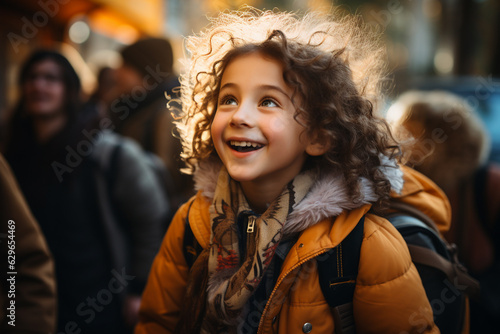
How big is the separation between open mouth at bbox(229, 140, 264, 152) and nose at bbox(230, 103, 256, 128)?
0.07 metres

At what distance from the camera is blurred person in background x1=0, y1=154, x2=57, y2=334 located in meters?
1.60

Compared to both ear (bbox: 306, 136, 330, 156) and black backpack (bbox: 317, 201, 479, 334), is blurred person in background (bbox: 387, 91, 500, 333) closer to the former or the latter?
black backpack (bbox: 317, 201, 479, 334)

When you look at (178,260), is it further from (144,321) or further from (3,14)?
(3,14)

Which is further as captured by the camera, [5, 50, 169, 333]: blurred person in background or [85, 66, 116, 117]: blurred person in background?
[85, 66, 116, 117]: blurred person in background

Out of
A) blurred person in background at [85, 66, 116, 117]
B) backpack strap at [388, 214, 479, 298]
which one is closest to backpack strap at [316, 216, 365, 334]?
backpack strap at [388, 214, 479, 298]

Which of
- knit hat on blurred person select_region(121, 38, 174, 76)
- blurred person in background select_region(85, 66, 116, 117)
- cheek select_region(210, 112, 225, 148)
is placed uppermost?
knit hat on blurred person select_region(121, 38, 174, 76)

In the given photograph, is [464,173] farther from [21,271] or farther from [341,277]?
[21,271]

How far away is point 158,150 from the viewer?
3.36 meters

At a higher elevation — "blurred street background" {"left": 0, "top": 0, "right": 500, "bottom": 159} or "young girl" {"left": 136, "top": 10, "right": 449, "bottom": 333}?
"blurred street background" {"left": 0, "top": 0, "right": 500, "bottom": 159}

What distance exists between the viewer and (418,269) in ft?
4.86

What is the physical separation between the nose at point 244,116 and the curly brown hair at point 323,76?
176mm

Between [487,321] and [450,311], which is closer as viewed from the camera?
[450,311]

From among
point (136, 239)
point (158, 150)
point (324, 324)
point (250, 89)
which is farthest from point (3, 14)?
point (324, 324)

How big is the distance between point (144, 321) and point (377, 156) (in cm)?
121
